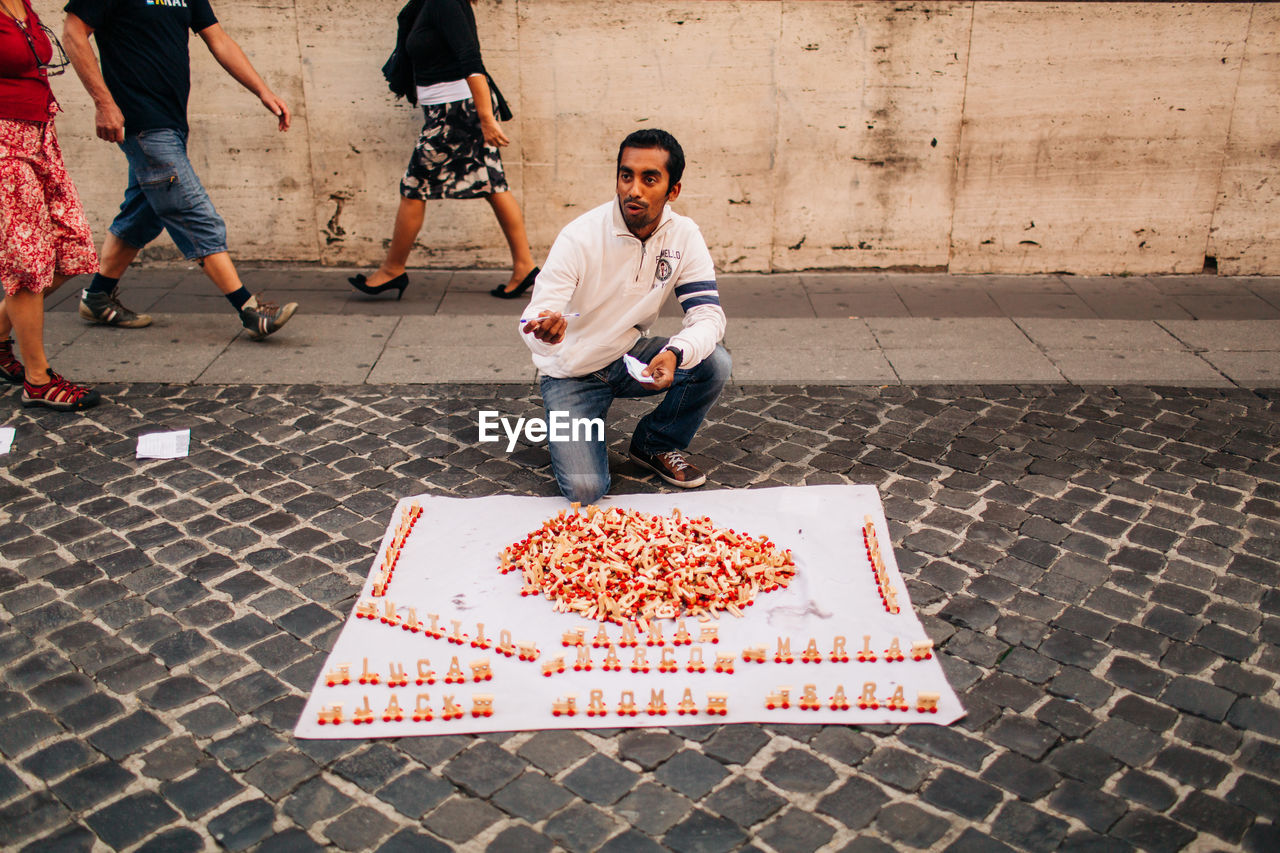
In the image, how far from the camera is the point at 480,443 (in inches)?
194

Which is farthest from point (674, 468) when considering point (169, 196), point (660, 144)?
point (169, 196)

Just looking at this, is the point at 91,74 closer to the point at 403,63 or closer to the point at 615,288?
the point at 403,63

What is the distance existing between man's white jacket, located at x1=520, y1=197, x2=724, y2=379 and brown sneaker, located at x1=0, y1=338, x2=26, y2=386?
273cm

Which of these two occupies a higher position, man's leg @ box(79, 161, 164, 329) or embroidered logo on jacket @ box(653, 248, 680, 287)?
embroidered logo on jacket @ box(653, 248, 680, 287)

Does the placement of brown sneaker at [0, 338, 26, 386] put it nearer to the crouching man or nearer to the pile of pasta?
the crouching man

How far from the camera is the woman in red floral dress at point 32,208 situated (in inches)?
181

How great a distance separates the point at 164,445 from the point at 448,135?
2519 mm

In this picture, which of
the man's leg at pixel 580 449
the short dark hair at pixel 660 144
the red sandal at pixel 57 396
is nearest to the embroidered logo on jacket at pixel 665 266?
the short dark hair at pixel 660 144

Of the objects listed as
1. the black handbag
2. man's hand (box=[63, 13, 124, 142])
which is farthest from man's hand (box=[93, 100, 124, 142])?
the black handbag

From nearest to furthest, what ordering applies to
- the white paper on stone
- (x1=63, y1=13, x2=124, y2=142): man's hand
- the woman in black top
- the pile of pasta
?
the white paper on stone < the pile of pasta < (x1=63, y1=13, x2=124, y2=142): man's hand < the woman in black top

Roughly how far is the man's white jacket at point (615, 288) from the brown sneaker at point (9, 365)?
2.73m

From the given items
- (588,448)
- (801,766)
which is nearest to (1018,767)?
(801,766)

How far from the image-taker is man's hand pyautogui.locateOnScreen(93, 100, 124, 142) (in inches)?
201

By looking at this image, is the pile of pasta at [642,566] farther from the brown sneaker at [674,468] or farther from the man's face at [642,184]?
the man's face at [642,184]
